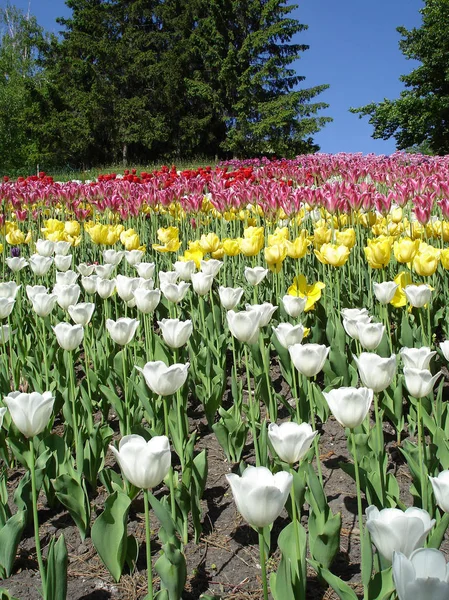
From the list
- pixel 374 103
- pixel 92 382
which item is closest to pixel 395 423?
pixel 92 382

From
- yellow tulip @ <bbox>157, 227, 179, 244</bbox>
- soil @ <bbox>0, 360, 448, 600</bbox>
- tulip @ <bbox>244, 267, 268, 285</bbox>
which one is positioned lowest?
soil @ <bbox>0, 360, 448, 600</bbox>

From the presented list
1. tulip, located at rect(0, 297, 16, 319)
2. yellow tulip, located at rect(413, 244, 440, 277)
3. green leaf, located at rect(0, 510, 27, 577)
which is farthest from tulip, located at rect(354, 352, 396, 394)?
tulip, located at rect(0, 297, 16, 319)

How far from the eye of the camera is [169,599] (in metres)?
1.36

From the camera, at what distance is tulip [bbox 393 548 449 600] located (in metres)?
0.79

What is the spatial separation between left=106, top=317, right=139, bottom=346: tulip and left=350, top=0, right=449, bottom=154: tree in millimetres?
30952

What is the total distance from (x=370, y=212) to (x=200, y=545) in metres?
2.68

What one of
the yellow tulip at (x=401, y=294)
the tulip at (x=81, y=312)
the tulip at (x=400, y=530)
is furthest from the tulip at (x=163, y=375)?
the yellow tulip at (x=401, y=294)

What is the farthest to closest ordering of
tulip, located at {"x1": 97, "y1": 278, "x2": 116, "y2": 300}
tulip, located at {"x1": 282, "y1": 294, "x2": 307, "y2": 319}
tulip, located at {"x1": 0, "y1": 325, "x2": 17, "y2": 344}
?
tulip, located at {"x1": 97, "y1": 278, "x2": 116, "y2": 300} < tulip, located at {"x1": 0, "y1": 325, "x2": 17, "y2": 344} < tulip, located at {"x1": 282, "y1": 294, "x2": 307, "y2": 319}

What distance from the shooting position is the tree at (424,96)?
96.7ft

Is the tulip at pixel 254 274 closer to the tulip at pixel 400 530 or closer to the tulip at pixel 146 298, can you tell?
the tulip at pixel 146 298

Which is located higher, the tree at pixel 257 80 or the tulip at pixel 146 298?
the tree at pixel 257 80

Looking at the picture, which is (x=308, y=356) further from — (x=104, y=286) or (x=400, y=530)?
(x=104, y=286)

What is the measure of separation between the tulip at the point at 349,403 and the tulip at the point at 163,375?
0.42 metres

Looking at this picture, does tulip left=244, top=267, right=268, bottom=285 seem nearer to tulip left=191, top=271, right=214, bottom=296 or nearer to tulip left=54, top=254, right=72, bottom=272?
tulip left=191, top=271, right=214, bottom=296
